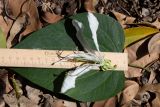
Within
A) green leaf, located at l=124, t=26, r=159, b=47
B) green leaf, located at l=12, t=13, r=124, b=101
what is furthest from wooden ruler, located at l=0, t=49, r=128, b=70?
green leaf, located at l=124, t=26, r=159, b=47

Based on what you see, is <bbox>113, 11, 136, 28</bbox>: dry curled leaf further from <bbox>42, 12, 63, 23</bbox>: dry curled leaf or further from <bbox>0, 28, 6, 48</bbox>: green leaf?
<bbox>0, 28, 6, 48</bbox>: green leaf

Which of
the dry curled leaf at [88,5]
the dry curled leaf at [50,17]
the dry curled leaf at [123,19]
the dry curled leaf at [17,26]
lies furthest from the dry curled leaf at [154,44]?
the dry curled leaf at [17,26]

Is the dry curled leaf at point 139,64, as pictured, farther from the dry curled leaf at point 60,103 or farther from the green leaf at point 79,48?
the dry curled leaf at point 60,103

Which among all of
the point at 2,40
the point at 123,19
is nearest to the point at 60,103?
the point at 2,40

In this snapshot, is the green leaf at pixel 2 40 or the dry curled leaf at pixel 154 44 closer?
the green leaf at pixel 2 40

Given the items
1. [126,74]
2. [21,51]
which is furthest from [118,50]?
[21,51]

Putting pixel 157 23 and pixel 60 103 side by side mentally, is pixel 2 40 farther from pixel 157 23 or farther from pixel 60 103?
pixel 157 23
